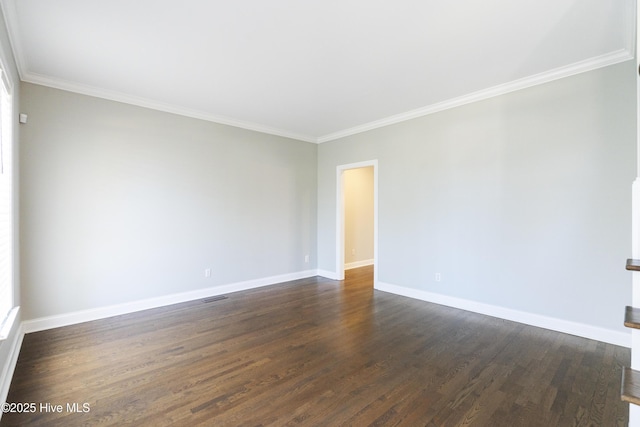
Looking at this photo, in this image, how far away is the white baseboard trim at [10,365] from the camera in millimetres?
1951

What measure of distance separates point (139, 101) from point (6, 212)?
6.72ft

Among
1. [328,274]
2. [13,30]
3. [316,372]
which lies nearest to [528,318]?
[316,372]

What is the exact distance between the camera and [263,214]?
5105 mm

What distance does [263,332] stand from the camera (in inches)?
124

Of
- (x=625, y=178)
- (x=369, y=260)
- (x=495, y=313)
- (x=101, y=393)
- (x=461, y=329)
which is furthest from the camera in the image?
(x=369, y=260)

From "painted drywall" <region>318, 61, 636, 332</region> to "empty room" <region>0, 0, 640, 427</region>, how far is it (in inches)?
0.9

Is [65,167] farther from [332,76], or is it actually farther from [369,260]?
[369,260]

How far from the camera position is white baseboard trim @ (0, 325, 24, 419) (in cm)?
195

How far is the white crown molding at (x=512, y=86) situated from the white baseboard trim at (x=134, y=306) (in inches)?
131

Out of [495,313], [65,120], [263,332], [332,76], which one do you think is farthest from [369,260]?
[65,120]

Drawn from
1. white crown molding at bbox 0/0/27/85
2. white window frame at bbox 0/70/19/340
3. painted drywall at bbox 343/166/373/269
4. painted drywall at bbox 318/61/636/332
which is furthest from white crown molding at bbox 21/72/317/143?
painted drywall at bbox 318/61/636/332

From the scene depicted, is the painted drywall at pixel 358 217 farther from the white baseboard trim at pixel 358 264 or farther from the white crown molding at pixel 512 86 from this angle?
the white crown molding at pixel 512 86

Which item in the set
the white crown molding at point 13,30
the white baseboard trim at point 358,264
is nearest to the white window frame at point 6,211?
the white crown molding at point 13,30

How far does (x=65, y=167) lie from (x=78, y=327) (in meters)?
1.84
